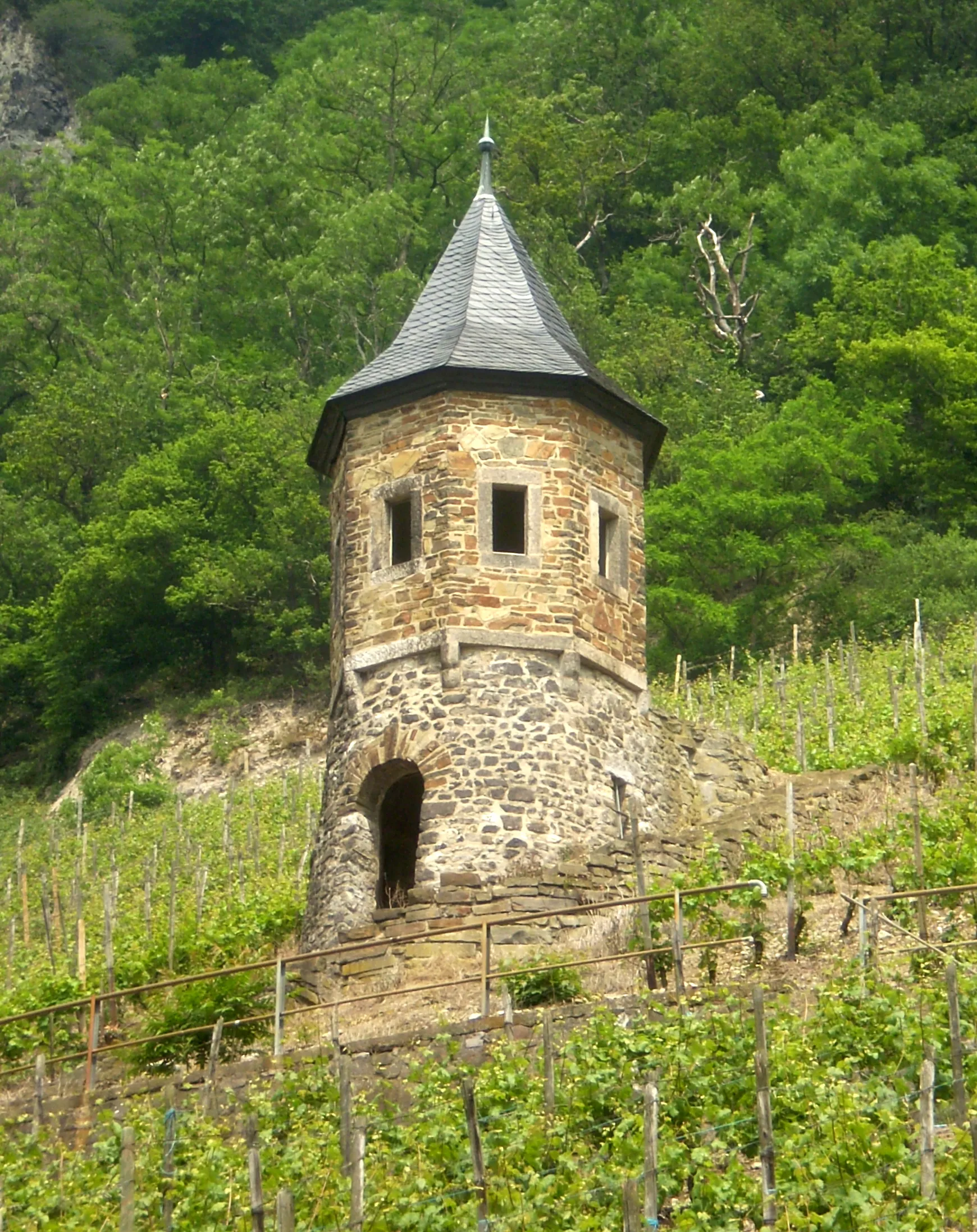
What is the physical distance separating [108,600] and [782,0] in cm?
2056

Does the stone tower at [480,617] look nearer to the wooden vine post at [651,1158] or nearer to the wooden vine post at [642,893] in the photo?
the wooden vine post at [642,893]

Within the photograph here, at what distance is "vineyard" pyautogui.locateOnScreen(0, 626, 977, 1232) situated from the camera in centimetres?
1314

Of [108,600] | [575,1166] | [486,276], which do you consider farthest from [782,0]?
[575,1166]

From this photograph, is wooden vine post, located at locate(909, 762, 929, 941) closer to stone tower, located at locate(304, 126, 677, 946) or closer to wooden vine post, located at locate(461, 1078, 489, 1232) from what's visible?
stone tower, located at locate(304, 126, 677, 946)

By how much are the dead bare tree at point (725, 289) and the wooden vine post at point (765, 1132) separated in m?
32.1

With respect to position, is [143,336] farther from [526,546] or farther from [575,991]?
[575,991]

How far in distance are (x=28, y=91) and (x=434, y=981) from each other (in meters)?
44.5

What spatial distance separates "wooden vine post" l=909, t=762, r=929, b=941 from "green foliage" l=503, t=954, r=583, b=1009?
242 centimetres

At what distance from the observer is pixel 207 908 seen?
2405cm

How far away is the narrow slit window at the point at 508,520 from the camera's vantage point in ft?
72.7

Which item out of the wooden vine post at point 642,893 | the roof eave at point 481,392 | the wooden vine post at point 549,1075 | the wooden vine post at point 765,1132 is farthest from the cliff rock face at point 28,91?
the wooden vine post at point 765,1132

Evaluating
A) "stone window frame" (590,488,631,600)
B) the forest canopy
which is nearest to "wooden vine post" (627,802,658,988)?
"stone window frame" (590,488,631,600)

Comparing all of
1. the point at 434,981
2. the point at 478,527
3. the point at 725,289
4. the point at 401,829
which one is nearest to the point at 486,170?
the point at 478,527

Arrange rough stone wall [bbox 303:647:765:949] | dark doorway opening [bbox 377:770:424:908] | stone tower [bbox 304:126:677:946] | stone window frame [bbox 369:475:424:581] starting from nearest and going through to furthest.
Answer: rough stone wall [bbox 303:647:765:949], stone tower [bbox 304:126:677:946], stone window frame [bbox 369:475:424:581], dark doorway opening [bbox 377:770:424:908]
